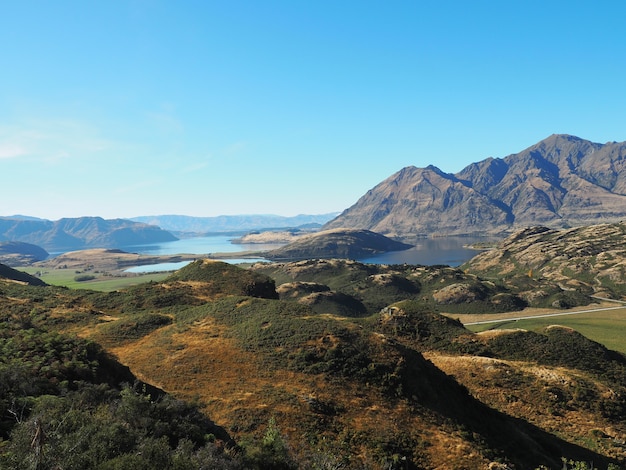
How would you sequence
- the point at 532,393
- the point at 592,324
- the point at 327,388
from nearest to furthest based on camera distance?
the point at 327,388, the point at 532,393, the point at 592,324

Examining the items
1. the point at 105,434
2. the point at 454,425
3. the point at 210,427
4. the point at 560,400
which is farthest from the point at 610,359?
the point at 105,434

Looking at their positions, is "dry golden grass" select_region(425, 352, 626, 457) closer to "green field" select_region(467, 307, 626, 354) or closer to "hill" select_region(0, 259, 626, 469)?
"hill" select_region(0, 259, 626, 469)

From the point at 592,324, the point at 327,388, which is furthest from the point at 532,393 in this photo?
the point at 592,324

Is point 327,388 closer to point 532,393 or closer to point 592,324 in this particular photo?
point 532,393

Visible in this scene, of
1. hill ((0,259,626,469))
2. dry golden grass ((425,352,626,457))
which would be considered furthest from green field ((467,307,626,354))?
dry golden grass ((425,352,626,457))

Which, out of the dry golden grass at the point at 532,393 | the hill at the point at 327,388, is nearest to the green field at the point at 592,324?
the hill at the point at 327,388

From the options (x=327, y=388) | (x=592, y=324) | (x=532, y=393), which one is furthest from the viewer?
(x=592, y=324)

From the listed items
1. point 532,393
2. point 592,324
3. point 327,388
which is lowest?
point 592,324
